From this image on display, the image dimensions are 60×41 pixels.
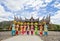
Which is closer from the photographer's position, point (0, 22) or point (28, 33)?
point (28, 33)

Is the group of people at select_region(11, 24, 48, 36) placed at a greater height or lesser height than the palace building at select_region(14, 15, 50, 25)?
lesser

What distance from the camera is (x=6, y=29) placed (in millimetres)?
10680

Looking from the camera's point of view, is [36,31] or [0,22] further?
[0,22]

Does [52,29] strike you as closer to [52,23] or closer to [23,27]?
[52,23]

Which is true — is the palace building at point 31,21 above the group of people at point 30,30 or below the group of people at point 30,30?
above

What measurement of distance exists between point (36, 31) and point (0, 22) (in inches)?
105

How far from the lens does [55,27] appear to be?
11.1m

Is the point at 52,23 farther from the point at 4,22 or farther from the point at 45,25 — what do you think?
the point at 4,22

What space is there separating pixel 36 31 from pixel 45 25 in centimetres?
A: 68

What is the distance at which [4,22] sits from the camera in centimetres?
1045

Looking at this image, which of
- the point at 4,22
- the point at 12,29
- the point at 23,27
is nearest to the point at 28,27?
the point at 23,27

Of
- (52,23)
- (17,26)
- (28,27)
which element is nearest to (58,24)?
(52,23)

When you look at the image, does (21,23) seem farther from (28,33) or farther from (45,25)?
(45,25)

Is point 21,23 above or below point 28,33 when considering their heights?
above
